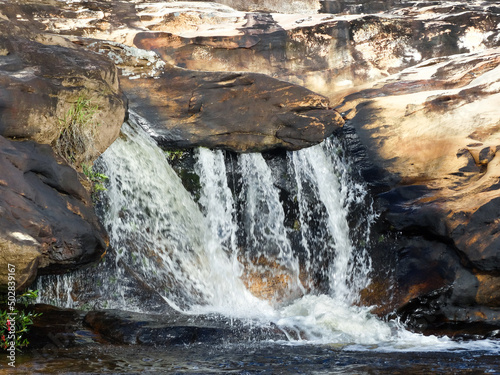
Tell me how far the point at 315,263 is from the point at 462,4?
27.5 ft

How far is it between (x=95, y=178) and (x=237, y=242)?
2.57 meters

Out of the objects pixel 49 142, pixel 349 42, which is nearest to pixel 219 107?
pixel 49 142

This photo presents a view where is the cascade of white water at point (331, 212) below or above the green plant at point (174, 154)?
below

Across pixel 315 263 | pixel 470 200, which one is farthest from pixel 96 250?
pixel 470 200

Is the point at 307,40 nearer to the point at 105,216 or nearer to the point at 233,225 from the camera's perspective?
the point at 233,225

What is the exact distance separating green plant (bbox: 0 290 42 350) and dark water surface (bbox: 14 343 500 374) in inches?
9.2

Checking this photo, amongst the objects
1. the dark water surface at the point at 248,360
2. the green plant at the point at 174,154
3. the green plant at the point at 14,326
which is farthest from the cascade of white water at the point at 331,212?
the green plant at the point at 14,326

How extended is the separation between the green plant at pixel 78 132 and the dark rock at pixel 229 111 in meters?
1.81

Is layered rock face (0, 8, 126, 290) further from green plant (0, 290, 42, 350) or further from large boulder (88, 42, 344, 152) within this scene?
large boulder (88, 42, 344, 152)

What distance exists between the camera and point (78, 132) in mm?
7168

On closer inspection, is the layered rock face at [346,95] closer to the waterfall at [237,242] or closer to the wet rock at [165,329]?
the waterfall at [237,242]

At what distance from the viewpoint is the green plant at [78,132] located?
23.1 ft

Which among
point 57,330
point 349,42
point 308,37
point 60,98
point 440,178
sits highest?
point 308,37

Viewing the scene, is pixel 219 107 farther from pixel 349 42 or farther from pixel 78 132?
pixel 349 42
